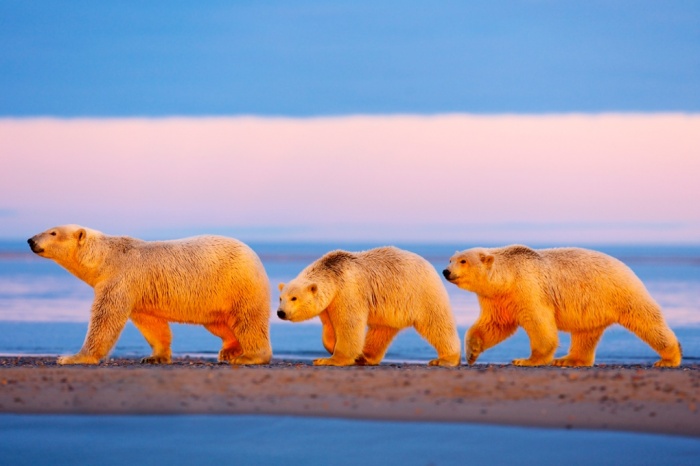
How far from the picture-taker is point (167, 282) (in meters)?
15.2

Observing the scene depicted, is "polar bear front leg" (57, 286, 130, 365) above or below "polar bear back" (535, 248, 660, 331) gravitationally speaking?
below

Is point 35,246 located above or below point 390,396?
above

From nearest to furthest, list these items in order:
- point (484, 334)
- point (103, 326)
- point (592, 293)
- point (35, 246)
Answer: point (103, 326) → point (592, 293) → point (35, 246) → point (484, 334)

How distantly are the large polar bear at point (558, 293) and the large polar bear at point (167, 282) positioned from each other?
2749 millimetres

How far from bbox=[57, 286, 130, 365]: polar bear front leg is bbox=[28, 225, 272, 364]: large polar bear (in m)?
0.01

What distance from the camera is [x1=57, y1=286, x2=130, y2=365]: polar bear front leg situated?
48.9ft

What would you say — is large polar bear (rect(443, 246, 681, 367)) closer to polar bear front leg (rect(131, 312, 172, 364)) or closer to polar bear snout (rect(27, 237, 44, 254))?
polar bear front leg (rect(131, 312, 172, 364))

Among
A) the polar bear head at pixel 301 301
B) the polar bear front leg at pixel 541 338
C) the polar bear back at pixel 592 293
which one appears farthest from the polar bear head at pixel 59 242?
the polar bear back at pixel 592 293

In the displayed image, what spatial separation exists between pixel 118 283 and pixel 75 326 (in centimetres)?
1453

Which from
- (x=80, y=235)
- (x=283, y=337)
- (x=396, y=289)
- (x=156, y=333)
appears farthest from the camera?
(x=283, y=337)

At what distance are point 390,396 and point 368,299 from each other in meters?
4.07

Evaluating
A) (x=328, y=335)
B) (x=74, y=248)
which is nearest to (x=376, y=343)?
(x=328, y=335)

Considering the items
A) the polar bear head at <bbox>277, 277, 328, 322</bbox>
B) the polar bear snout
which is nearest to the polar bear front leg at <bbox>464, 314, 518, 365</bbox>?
the polar bear head at <bbox>277, 277, 328, 322</bbox>

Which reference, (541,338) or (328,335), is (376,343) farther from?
(541,338)
